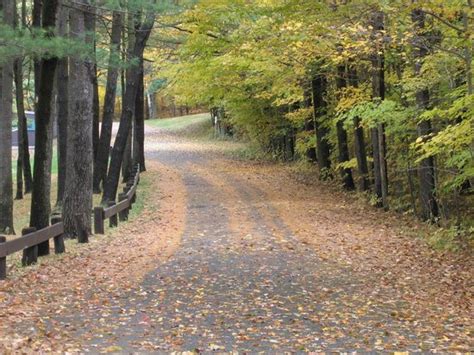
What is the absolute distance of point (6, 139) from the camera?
17.7 meters

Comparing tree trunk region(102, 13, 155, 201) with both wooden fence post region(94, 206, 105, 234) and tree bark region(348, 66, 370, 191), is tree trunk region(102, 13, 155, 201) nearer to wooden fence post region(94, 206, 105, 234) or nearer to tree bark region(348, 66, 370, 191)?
wooden fence post region(94, 206, 105, 234)

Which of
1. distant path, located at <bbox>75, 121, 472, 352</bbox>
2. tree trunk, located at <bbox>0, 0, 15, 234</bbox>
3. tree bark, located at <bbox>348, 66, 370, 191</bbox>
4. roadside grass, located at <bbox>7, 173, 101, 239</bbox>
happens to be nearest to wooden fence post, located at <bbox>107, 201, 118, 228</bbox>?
distant path, located at <bbox>75, 121, 472, 352</bbox>

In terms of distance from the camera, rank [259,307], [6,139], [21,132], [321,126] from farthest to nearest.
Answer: [321,126] → [21,132] → [6,139] → [259,307]

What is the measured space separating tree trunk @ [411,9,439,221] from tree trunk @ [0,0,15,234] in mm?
10615

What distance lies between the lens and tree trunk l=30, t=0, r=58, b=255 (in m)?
11.3

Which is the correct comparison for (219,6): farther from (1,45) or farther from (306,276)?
(306,276)

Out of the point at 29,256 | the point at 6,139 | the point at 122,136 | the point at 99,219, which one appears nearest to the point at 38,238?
the point at 29,256

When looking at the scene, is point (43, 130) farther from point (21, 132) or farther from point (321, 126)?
point (321, 126)

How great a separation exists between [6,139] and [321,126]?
1401 cm

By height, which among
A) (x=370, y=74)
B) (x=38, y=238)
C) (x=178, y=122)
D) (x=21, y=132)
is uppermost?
(x=178, y=122)

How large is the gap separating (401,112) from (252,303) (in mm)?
9590

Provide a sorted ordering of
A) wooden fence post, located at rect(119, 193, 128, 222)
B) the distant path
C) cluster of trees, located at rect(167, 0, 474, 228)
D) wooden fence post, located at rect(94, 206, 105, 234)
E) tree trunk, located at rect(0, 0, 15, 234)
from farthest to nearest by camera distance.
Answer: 1. wooden fence post, located at rect(119, 193, 128, 222)
2. tree trunk, located at rect(0, 0, 15, 234)
3. wooden fence post, located at rect(94, 206, 105, 234)
4. cluster of trees, located at rect(167, 0, 474, 228)
5. the distant path

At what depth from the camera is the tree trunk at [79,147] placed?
15.0 metres

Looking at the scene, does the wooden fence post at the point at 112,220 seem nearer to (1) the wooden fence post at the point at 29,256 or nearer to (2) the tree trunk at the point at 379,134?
(1) the wooden fence post at the point at 29,256
